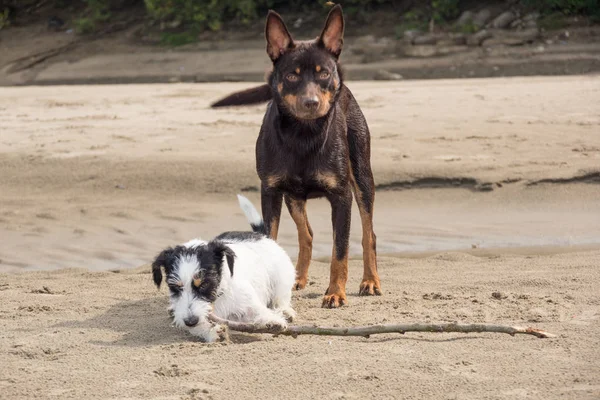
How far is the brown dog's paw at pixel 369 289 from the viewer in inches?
274

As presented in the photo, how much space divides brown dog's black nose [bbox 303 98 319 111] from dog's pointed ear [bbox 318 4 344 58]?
0.53 m

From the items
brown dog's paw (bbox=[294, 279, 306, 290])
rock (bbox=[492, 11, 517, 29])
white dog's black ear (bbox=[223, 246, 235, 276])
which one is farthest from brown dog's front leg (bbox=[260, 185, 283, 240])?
rock (bbox=[492, 11, 517, 29])

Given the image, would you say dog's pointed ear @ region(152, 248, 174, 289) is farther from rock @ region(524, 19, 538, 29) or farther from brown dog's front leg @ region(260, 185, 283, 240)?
rock @ region(524, 19, 538, 29)

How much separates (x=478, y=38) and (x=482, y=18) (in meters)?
1.33

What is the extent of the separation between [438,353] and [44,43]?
1971 centimetres

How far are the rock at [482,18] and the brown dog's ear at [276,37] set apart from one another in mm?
14777

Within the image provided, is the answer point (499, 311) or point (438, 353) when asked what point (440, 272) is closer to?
point (499, 311)

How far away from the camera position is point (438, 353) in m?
5.17

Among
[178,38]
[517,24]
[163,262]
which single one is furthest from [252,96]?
[178,38]

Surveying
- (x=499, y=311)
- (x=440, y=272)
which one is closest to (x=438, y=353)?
(x=499, y=311)

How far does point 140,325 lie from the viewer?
6051 millimetres

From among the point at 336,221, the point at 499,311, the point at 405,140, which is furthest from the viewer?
the point at 405,140

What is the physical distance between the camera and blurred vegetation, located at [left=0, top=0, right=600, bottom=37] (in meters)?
20.7

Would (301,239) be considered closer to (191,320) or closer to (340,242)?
(340,242)
